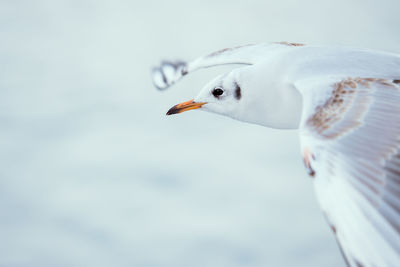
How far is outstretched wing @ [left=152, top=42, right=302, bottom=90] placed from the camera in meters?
2.47

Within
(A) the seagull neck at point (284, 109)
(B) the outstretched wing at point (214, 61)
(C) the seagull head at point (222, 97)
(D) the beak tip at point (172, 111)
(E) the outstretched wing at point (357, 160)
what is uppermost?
(B) the outstretched wing at point (214, 61)

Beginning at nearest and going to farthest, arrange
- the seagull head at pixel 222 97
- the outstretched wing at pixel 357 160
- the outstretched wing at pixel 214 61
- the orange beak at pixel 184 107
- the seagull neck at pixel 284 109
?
the outstretched wing at pixel 357 160
the seagull neck at pixel 284 109
the seagull head at pixel 222 97
the orange beak at pixel 184 107
the outstretched wing at pixel 214 61

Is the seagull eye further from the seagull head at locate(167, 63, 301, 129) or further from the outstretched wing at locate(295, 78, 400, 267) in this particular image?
the outstretched wing at locate(295, 78, 400, 267)

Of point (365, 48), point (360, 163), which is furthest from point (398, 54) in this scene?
point (360, 163)

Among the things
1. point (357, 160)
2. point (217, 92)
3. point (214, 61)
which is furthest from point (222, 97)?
point (357, 160)

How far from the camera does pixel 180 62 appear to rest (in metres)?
2.97

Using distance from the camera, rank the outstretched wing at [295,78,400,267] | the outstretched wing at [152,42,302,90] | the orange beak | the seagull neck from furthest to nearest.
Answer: the outstretched wing at [152,42,302,90], the orange beak, the seagull neck, the outstretched wing at [295,78,400,267]

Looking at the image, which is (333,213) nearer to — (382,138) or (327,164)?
(327,164)

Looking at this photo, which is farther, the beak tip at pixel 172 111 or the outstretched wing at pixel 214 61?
the outstretched wing at pixel 214 61

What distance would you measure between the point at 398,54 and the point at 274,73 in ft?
1.80

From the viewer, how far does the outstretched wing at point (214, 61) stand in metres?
2.47

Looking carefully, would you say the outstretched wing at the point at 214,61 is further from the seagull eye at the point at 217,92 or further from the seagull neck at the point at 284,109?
the seagull neck at the point at 284,109

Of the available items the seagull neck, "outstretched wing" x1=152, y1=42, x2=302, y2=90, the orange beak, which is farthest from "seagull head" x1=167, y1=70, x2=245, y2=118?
Result: "outstretched wing" x1=152, y1=42, x2=302, y2=90

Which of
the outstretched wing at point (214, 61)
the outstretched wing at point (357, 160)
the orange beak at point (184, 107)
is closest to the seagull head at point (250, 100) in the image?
the orange beak at point (184, 107)
